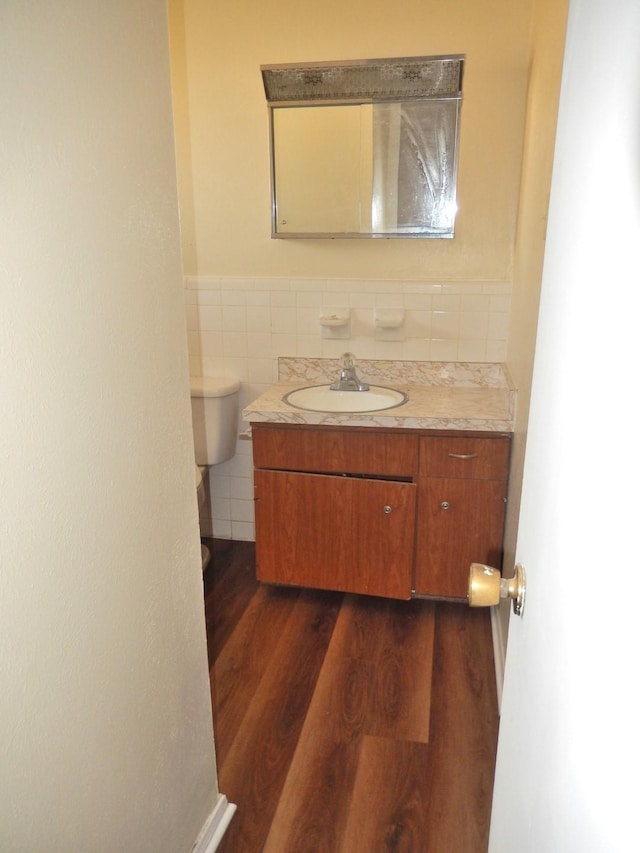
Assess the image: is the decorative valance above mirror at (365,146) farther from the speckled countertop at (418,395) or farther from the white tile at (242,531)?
the white tile at (242,531)

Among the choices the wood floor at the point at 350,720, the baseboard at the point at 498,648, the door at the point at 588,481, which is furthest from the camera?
the baseboard at the point at 498,648

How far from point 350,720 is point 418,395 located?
4.02ft

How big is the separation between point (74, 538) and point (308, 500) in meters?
1.50

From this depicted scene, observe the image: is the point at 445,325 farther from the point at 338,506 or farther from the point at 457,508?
the point at 338,506

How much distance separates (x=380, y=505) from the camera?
2322 mm

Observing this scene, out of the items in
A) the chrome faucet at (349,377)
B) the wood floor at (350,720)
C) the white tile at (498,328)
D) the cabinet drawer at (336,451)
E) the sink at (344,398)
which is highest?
the white tile at (498,328)

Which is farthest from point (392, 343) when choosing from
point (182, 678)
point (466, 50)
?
point (182, 678)

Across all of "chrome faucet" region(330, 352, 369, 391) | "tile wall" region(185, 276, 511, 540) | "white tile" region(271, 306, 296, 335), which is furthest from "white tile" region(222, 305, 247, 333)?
"chrome faucet" region(330, 352, 369, 391)

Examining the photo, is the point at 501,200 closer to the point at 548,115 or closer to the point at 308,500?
the point at 548,115

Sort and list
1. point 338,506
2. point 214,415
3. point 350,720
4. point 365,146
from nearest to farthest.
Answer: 1. point 350,720
2. point 338,506
3. point 365,146
4. point 214,415

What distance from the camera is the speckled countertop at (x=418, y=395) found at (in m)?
2.21

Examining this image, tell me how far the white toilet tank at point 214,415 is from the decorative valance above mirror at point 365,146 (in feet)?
2.30

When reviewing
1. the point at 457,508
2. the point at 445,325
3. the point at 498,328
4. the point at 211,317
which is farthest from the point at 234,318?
the point at 457,508

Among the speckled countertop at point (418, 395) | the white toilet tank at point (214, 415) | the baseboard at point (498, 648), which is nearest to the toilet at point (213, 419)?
the white toilet tank at point (214, 415)
